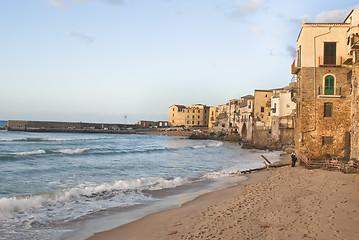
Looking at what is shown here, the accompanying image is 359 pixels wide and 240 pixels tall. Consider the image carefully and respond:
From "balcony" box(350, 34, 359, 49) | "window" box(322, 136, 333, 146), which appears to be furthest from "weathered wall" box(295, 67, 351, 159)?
"balcony" box(350, 34, 359, 49)

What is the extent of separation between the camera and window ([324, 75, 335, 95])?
20.6m

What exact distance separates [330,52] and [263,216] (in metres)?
15.9

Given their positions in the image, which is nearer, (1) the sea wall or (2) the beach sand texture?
(2) the beach sand texture

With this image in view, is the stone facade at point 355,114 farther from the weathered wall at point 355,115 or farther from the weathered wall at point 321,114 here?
the weathered wall at point 321,114

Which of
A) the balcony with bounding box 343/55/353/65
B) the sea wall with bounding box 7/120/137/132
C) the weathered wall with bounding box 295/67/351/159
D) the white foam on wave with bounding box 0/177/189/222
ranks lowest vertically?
the white foam on wave with bounding box 0/177/189/222

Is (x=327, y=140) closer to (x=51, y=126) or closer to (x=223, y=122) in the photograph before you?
(x=223, y=122)

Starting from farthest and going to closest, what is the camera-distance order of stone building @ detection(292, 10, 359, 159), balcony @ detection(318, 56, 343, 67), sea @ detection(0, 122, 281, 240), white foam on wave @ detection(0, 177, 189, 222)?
1. balcony @ detection(318, 56, 343, 67)
2. stone building @ detection(292, 10, 359, 159)
3. white foam on wave @ detection(0, 177, 189, 222)
4. sea @ detection(0, 122, 281, 240)

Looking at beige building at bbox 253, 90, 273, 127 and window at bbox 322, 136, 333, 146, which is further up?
beige building at bbox 253, 90, 273, 127

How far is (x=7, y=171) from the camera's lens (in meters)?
21.8

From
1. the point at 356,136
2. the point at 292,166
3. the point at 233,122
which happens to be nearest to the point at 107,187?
the point at 292,166

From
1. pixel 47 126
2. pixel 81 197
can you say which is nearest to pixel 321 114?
pixel 81 197

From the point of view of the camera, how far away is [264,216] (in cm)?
929

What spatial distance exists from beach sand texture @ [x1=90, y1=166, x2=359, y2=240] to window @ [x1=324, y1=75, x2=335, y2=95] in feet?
26.9

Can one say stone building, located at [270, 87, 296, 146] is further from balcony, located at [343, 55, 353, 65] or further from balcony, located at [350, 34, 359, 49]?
balcony, located at [350, 34, 359, 49]
